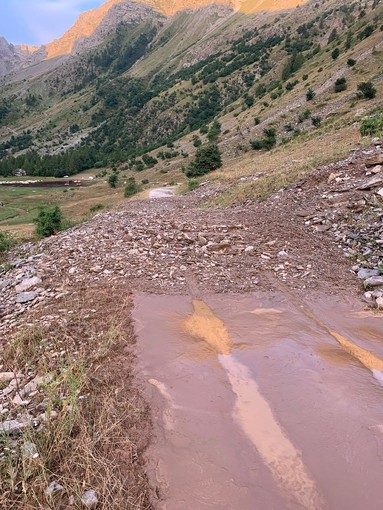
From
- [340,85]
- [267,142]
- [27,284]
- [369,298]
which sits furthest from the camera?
[340,85]

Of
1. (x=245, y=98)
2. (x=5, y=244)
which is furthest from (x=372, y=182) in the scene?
(x=245, y=98)

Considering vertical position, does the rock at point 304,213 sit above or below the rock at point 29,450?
below

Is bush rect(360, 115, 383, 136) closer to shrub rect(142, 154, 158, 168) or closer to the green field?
the green field

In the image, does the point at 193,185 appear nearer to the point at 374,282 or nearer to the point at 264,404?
the point at 374,282

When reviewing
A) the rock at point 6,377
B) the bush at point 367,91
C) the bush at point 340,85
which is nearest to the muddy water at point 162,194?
the bush at point 367,91

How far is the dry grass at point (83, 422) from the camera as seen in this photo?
3980 mm

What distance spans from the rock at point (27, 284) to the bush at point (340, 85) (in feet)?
178

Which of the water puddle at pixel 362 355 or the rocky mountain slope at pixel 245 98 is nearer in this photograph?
the water puddle at pixel 362 355

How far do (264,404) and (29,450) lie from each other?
3.26 metres

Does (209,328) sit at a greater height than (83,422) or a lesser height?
lesser

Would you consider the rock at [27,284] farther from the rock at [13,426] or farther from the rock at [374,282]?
the rock at [374,282]

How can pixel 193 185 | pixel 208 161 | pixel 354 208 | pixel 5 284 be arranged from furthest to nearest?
pixel 208 161 → pixel 193 185 → pixel 354 208 → pixel 5 284

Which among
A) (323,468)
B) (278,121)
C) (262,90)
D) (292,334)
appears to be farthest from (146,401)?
(262,90)

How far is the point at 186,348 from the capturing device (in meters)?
6.97
